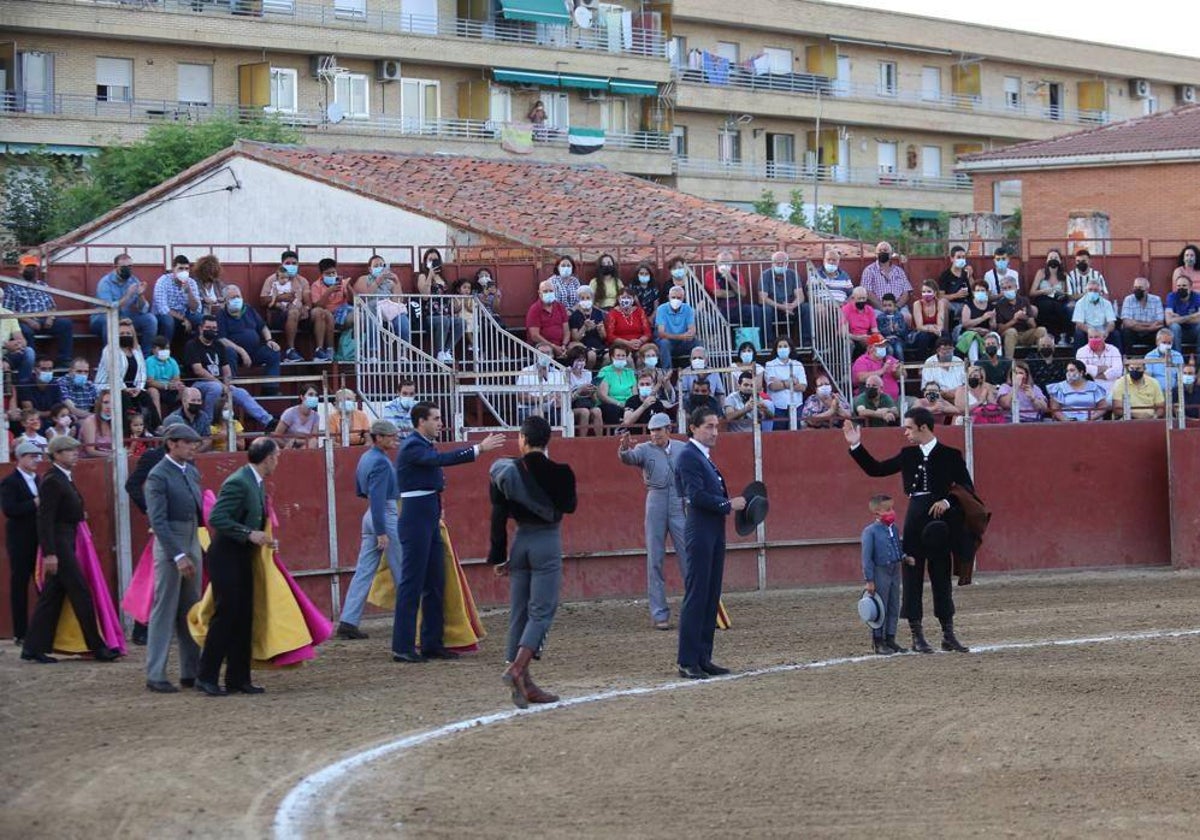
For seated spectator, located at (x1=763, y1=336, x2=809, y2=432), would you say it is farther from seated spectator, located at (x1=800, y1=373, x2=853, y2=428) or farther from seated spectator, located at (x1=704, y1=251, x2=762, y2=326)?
seated spectator, located at (x1=704, y1=251, x2=762, y2=326)

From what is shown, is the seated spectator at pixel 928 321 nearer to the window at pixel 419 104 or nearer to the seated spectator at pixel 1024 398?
A: the seated spectator at pixel 1024 398

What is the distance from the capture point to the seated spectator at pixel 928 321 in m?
26.7

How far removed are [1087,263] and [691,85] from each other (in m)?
36.2

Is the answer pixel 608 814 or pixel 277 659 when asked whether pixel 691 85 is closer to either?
pixel 277 659

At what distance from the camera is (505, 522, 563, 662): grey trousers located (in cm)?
1298

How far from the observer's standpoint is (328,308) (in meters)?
24.7

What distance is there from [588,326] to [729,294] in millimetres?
2916

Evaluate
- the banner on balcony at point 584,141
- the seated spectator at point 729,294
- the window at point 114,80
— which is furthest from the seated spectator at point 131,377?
the banner on balcony at point 584,141

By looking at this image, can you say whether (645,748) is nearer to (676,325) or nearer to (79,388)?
(79,388)

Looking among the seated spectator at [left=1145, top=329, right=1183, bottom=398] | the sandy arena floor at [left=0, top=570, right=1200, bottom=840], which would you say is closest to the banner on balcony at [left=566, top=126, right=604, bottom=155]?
the seated spectator at [left=1145, top=329, right=1183, bottom=398]

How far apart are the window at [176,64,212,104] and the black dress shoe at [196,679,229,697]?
4030cm

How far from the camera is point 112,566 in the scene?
1756 cm

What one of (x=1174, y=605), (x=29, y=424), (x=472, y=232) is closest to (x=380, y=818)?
(x=29, y=424)

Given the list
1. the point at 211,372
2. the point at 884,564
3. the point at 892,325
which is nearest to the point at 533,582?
the point at 884,564
